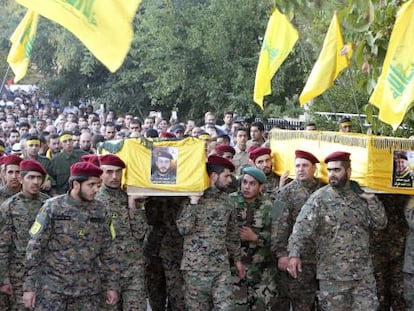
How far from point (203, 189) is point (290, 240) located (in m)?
0.93

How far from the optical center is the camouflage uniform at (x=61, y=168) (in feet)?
35.0

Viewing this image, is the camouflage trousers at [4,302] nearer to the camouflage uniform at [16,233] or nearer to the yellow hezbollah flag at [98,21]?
the camouflage uniform at [16,233]

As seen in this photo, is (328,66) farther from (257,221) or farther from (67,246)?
(67,246)

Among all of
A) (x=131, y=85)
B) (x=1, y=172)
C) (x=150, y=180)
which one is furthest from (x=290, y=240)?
(x=131, y=85)

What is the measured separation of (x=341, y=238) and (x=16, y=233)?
2.94 m

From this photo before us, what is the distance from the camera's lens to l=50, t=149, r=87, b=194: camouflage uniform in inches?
420

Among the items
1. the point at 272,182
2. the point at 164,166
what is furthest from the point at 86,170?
the point at 272,182

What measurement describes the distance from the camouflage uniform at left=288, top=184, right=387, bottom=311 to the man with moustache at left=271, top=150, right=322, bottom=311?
471 mm

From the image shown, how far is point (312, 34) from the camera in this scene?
17125mm

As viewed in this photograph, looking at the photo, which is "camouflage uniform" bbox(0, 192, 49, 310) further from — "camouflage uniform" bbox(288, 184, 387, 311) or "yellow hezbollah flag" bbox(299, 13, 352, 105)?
"yellow hezbollah flag" bbox(299, 13, 352, 105)

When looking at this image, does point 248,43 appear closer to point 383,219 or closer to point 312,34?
point 312,34

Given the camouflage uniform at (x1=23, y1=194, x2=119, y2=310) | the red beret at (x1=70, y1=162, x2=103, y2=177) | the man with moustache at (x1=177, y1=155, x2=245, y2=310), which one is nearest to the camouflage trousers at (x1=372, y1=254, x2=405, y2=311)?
the man with moustache at (x1=177, y1=155, x2=245, y2=310)

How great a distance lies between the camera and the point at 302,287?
332 inches

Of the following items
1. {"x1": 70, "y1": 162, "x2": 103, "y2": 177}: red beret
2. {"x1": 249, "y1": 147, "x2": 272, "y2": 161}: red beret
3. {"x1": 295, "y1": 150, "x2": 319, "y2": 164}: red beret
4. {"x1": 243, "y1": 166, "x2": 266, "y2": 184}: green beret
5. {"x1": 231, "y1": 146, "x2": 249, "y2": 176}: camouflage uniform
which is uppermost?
{"x1": 231, "y1": 146, "x2": 249, "y2": 176}: camouflage uniform
